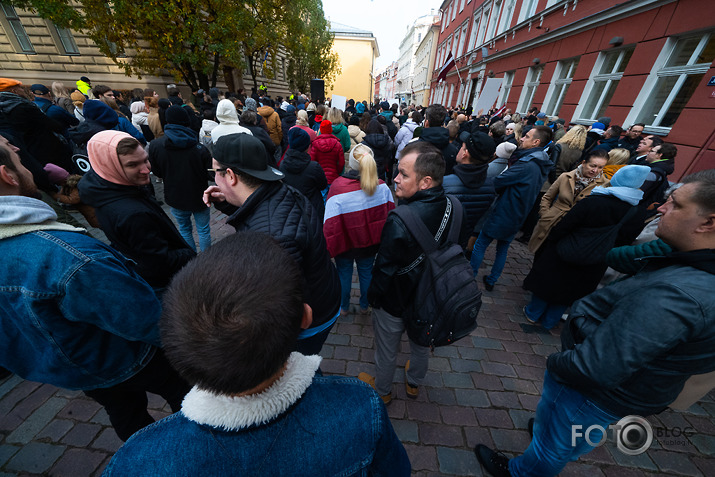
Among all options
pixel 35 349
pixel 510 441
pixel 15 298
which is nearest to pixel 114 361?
pixel 35 349

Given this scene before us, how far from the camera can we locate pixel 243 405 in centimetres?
68

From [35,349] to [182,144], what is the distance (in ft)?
9.54

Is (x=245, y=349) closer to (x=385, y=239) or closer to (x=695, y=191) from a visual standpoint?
(x=385, y=239)

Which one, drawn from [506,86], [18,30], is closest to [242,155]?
[506,86]

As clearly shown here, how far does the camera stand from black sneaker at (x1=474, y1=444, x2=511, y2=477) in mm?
1980

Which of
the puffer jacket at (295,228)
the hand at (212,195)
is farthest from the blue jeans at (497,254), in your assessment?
the hand at (212,195)

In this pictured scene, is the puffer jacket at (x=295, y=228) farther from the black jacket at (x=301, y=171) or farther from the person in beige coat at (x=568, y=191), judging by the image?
the person in beige coat at (x=568, y=191)

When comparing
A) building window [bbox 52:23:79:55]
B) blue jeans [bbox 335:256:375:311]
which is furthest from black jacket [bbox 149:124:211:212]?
building window [bbox 52:23:79:55]

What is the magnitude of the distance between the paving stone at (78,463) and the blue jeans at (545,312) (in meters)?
4.43

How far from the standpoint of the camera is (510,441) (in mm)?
2236

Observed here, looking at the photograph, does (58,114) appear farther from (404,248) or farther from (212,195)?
(404,248)

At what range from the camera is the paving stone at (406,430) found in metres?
2.21

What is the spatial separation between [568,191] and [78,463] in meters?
5.43

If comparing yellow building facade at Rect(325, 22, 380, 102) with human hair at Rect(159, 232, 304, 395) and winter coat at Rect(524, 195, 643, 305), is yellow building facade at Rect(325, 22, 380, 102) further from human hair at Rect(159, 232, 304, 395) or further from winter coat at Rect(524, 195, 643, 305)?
human hair at Rect(159, 232, 304, 395)
